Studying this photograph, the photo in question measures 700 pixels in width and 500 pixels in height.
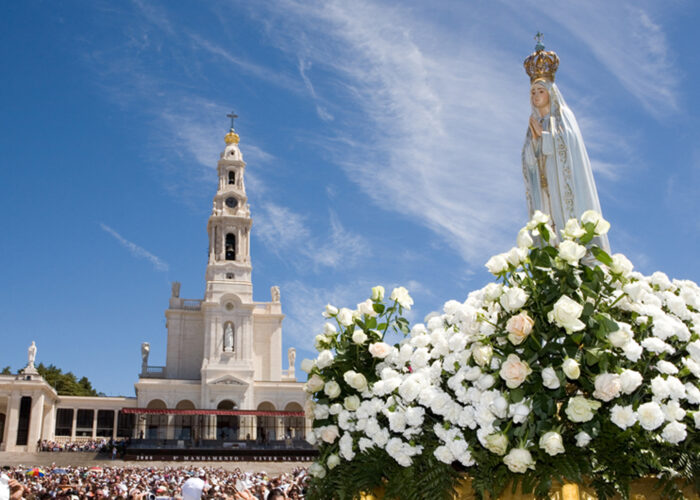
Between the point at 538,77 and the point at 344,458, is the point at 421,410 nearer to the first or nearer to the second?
the point at 344,458

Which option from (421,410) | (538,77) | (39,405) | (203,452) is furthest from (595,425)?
(39,405)

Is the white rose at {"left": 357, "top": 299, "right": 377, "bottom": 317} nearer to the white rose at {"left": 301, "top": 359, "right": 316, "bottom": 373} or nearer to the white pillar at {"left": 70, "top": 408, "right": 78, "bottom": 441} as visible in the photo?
the white rose at {"left": 301, "top": 359, "right": 316, "bottom": 373}

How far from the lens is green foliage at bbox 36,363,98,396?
7788 centimetres

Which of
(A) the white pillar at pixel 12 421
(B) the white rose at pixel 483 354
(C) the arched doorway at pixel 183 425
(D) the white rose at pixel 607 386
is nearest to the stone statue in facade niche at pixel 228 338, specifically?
(C) the arched doorway at pixel 183 425

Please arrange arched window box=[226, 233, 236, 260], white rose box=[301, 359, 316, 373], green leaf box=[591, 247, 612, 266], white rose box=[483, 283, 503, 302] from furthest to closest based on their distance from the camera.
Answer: arched window box=[226, 233, 236, 260]
white rose box=[301, 359, 316, 373]
white rose box=[483, 283, 503, 302]
green leaf box=[591, 247, 612, 266]

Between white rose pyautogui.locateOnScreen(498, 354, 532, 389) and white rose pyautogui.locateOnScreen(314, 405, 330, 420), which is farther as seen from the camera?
white rose pyautogui.locateOnScreen(314, 405, 330, 420)

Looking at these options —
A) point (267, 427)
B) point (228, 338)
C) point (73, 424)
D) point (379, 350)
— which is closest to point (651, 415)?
point (379, 350)

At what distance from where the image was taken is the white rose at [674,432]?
412 centimetres

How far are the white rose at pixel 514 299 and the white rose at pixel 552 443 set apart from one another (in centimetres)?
77

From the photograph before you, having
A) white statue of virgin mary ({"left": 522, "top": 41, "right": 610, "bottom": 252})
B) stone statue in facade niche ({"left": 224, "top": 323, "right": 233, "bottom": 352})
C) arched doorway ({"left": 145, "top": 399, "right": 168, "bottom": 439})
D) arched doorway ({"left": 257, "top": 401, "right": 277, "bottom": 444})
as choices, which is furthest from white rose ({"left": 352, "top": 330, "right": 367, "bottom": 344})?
stone statue in facade niche ({"left": 224, "top": 323, "right": 233, "bottom": 352})

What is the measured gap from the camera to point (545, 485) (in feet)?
13.7

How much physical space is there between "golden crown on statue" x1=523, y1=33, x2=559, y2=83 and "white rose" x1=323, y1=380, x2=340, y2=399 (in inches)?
255

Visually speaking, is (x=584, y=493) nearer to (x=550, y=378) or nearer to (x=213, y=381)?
(x=550, y=378)

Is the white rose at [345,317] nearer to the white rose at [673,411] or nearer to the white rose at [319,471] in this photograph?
the white rose at [319,471]
